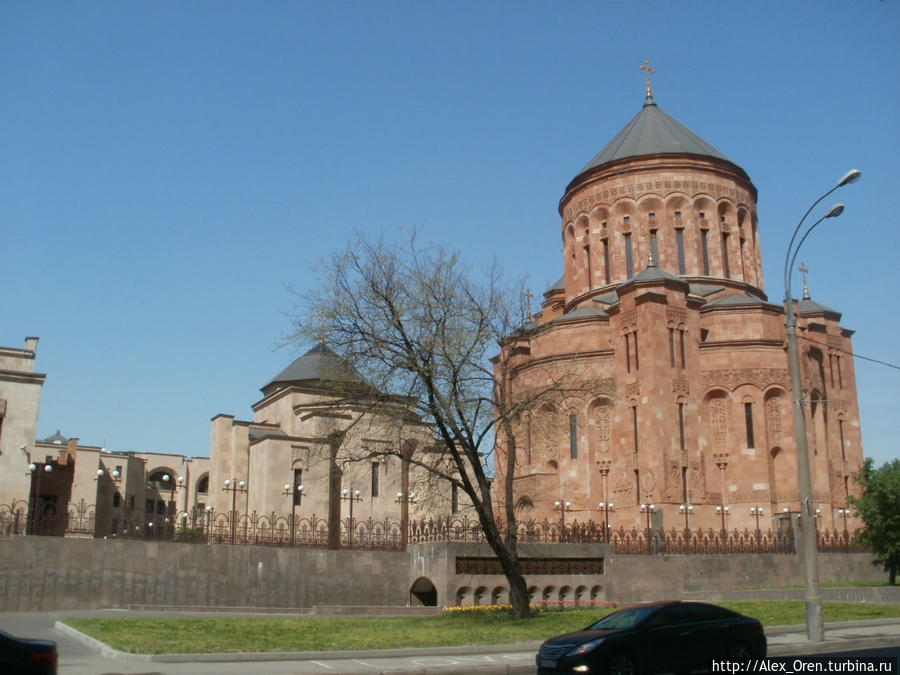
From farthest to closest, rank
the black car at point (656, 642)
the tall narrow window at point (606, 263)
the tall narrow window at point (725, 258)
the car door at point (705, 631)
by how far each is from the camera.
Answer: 1. the tall narrow window at point (606, 263)
2. the tall narrow window at point (725, 258)
3. the car door at point (705, 631)
4. the black car at point (656, 642)

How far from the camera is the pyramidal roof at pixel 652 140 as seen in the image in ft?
157

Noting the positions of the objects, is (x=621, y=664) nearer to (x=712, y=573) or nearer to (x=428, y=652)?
(x=428, y=652)

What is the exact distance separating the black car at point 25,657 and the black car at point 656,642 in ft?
20.5

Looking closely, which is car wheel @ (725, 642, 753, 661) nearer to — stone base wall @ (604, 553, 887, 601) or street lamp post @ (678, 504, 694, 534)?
stone base wall @ (604, 553, 887, 601)

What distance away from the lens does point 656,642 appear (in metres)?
12.2

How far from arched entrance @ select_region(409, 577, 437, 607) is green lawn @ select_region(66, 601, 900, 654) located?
4.38 m

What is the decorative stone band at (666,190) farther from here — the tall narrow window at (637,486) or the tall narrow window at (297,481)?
the tall narrow window at (297,481)

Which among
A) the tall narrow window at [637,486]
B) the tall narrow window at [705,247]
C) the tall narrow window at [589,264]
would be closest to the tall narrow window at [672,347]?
the tall narrow window at [637,486]

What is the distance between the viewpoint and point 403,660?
14.2m

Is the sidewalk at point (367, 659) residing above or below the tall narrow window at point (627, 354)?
below

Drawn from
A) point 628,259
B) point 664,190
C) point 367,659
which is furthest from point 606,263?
point 367,659

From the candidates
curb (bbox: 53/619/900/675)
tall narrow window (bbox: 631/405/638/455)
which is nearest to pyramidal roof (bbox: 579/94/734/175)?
tall narrow window (bbox: 631/405/638/455)

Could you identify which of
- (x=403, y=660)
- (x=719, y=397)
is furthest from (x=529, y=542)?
(x=719, y=397)

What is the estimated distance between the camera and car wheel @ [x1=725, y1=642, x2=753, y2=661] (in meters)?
12.7
